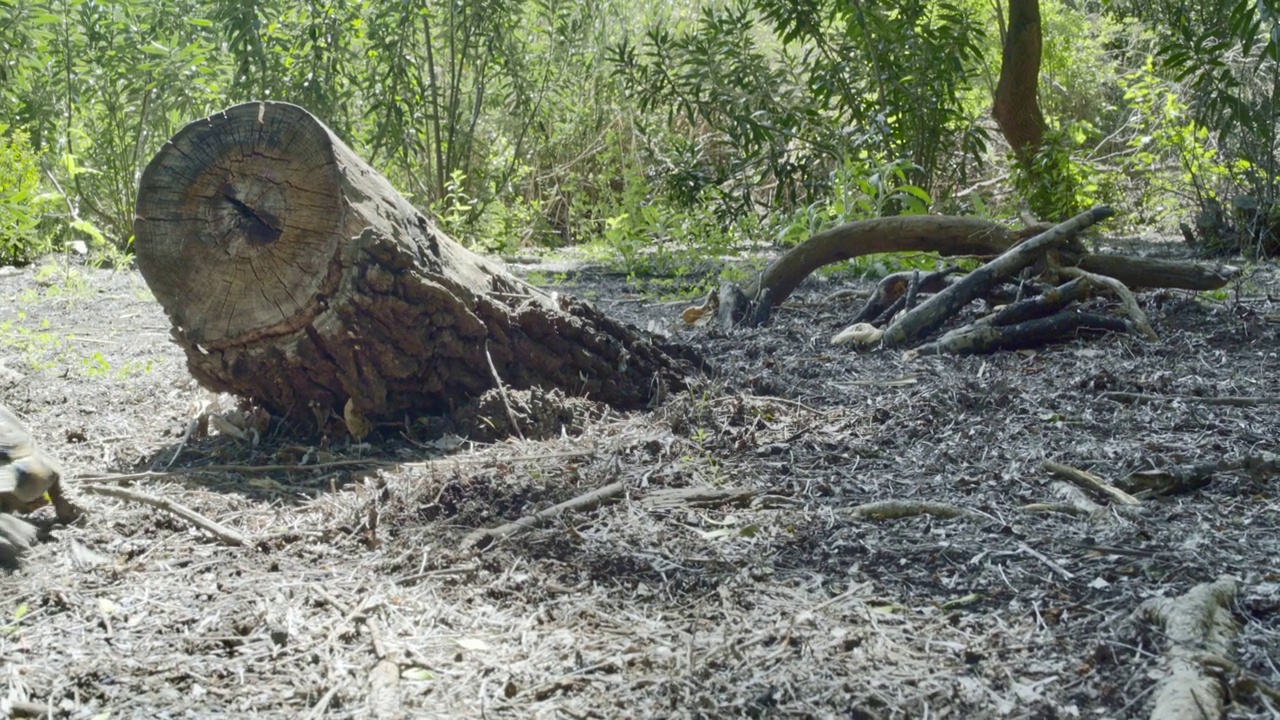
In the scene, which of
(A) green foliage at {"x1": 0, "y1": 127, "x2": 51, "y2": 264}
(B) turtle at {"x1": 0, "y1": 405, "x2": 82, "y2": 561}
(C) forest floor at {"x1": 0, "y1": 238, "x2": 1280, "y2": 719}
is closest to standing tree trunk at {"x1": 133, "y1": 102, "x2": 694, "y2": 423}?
(C) forest floor at {"x1": 0, "y1": 238, "x2": 1280, "y2": 719}

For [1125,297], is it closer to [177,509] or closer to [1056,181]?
[177,509]

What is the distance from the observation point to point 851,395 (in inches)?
173

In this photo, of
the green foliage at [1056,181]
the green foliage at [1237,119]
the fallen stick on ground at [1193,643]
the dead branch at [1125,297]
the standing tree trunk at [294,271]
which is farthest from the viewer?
the green foliage at [1056,181]

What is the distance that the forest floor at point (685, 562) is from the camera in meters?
2.11

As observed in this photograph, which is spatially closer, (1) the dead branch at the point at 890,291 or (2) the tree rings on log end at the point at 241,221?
(2) the tree rings on log end at the point at 241,221

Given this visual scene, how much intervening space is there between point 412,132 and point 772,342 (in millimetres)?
6965

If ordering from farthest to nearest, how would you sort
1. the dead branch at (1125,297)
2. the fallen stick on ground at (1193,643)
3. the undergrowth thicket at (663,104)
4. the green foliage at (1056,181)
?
the green foliage at (1056,181) < the undergrowth thicket at (663,104) < the dead branch at (1125,297) < the fallen stick on ground at (1193,643)

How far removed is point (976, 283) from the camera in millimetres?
5371

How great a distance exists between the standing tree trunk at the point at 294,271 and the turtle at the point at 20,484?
2.60 ft

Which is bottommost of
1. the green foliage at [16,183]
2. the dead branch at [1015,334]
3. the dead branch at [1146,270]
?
the dead branch at [1015,334]

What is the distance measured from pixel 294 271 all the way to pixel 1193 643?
2839 millimetres

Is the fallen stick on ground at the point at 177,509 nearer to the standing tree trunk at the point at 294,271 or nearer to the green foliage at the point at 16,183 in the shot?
the standing tree trunk at the point at 294,271

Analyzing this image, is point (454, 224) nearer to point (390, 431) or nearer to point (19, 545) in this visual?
point (390, 431)

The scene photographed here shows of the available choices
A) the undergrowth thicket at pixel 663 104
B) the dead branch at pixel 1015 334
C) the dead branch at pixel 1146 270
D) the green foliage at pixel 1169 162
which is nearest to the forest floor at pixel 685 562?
the dead branch at pixel 1015 334
